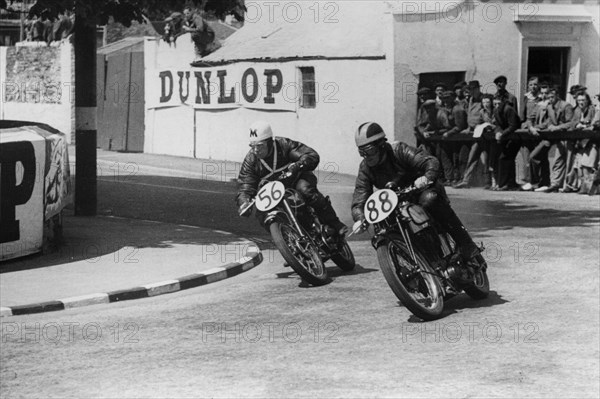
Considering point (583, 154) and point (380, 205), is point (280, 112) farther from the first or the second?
point (380, 205)

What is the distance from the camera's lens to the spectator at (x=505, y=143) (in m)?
22.8

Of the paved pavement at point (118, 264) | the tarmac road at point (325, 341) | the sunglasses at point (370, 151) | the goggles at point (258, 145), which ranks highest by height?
the sunglasses at point (370, 151)

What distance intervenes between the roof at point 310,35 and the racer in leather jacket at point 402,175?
544 inches

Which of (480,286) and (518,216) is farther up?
(480,286)

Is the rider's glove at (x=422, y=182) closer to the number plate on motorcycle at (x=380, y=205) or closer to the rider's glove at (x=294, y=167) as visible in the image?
the number plate on motorcycle at (x=380, y=205)

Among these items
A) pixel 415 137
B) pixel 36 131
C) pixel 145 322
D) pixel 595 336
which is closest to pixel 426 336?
pixel 595 336

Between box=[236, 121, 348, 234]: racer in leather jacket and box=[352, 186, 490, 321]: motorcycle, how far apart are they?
85.5 inches

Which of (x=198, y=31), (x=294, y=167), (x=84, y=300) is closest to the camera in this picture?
(x=84, y=300)

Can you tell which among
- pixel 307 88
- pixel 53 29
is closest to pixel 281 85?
pixel 307 88

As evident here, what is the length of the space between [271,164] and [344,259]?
4.27 feet

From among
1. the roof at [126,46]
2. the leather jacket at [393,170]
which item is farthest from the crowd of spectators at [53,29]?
the leather jacket at [393,170]


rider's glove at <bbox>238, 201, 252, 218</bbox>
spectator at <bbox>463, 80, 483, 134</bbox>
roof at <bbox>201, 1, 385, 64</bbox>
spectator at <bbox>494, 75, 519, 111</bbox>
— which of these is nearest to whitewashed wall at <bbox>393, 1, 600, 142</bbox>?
roof at <bbox>201, 1, 385, 64</bbox>

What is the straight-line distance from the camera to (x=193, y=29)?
30031mm

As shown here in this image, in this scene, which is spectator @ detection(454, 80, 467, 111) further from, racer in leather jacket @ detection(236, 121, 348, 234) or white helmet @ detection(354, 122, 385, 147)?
white helmet @ detection(354, 122, 385, 147)
